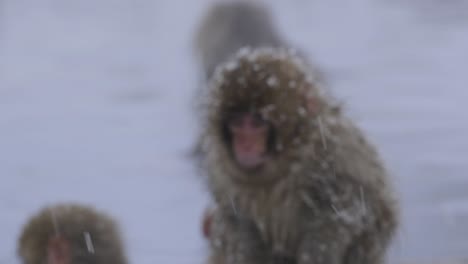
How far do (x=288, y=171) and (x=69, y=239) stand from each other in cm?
101

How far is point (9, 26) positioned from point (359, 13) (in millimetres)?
4288

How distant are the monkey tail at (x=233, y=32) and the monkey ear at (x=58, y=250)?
148 inches

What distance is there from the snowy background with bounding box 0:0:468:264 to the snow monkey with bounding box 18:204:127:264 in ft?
A: 0.80

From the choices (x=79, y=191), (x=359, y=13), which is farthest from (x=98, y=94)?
(x=359, y=13)

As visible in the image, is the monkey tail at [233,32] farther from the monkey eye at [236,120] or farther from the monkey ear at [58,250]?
the monkey eye at [236,120]

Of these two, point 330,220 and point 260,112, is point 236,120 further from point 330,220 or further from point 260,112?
point 330,220

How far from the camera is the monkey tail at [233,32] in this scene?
24.2ft

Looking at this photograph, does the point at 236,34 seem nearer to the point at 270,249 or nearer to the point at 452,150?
the point at 452,150

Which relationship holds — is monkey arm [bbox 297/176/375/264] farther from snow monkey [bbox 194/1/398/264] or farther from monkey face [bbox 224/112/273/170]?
monkey face [bbox 224/112/273/170]

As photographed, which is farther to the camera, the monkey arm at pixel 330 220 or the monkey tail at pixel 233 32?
the monkey tail at pixel 233 32

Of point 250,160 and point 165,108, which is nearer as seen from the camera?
point 250,160

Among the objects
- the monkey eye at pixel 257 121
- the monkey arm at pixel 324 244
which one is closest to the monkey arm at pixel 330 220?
the monkey arm at pixel 324 244

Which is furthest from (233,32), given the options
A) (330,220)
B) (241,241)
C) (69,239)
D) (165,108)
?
(330,220)

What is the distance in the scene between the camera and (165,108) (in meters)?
8.58
